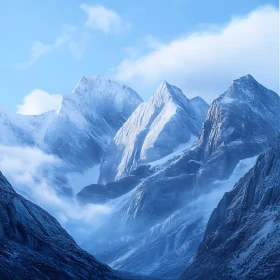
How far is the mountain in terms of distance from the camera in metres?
122

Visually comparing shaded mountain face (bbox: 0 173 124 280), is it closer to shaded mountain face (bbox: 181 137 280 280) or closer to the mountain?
the mountain

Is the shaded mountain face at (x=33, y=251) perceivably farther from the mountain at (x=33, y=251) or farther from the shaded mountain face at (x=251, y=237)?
the shaded mountain face at (x=251, y=237)

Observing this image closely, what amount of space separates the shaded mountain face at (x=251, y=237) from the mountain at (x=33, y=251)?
3121 cm

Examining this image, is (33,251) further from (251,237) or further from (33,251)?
(251,237)

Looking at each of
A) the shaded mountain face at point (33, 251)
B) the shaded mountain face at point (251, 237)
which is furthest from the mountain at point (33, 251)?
the shaded mountain face at point (251, 237)

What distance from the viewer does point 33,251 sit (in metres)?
132

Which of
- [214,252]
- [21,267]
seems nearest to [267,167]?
[214,252]

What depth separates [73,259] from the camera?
463ft

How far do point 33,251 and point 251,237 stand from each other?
62354 mm

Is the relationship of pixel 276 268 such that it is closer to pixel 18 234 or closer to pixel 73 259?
pixel 73 259

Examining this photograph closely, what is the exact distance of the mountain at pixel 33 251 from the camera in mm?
121812

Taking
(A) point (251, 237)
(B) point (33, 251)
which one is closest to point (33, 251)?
(B) point (33, 251)

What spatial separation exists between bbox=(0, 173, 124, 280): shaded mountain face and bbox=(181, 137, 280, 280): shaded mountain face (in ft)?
102

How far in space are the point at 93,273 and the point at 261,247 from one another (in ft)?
140
